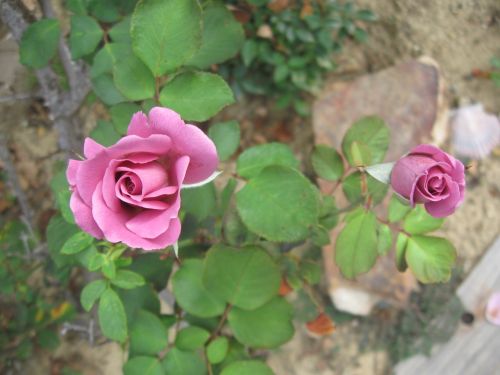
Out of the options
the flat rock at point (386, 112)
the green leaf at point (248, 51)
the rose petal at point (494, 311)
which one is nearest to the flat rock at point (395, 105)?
the flat rock at point (386, 112)

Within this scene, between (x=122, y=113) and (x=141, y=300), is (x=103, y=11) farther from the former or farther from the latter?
(x=141, y=300)

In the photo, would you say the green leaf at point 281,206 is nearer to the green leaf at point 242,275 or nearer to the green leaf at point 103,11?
the green leaf at point 242,275

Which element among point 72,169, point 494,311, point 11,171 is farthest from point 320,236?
point 494,311

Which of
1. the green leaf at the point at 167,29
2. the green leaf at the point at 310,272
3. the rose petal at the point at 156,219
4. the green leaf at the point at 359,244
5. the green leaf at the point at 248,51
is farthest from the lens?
the green leaf at the point at 248,51

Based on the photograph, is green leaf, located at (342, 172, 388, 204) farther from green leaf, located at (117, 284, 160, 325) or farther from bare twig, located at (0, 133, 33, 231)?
bare twig, located at (0, 133, 33, 231)

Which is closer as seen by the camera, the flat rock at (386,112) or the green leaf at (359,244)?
the green leaf at (359,244)

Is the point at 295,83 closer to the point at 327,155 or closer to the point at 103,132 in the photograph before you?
the point at 327,155
